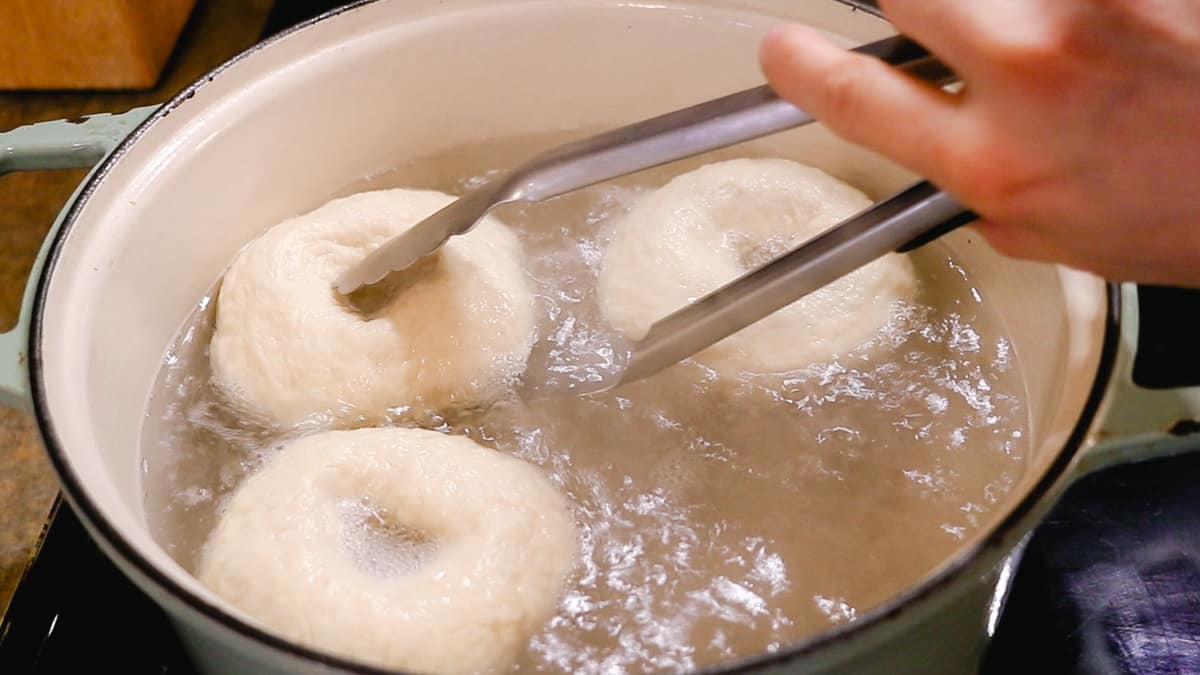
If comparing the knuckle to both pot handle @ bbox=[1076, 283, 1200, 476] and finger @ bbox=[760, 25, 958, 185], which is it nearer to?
finger @ bbox=[760, 25, 958, 185]

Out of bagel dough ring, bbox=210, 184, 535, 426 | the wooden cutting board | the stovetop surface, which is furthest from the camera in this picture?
the wooden cutting board

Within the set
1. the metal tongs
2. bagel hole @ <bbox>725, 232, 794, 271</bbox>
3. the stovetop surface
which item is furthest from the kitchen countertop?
bagel hole @ <bbox>725, 232, 794, 271</bbox>

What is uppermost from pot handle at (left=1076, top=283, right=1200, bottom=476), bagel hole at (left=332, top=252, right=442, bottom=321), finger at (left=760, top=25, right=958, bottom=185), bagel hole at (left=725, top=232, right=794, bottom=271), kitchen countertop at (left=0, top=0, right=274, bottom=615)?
finger at (left=760, top=25, right=958, bottom=185)

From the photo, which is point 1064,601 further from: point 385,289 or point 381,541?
point 385,289

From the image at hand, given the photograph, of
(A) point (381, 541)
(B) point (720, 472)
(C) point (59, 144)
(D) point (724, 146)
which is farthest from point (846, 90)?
(C) point (59, 144)

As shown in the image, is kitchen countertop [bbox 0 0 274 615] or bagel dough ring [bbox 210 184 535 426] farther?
kitchen countertop [bbox 0 0 274 615]

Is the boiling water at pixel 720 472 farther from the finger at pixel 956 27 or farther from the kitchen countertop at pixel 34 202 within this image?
the finger at pixel 956 27
